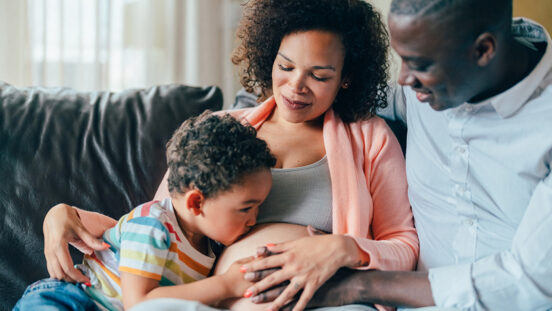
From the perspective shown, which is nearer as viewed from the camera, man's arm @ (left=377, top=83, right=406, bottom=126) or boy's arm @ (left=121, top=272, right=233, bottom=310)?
boy's arm @ (left=121, top=272, right=233, bottom=310)

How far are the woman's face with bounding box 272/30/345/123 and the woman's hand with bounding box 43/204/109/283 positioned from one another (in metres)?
0.59

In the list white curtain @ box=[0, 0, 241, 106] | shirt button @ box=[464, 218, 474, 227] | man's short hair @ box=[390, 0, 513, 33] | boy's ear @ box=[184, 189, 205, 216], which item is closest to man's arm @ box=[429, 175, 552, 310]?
shirt button @ box=[464, 218, 474, 227]

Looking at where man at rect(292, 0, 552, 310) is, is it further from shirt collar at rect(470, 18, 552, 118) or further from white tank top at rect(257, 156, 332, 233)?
white tank top at rect(257, 156, 332, 233)

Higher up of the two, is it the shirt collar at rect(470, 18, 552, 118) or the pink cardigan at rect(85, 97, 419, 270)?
the shirt collar at rect(470, 18, 552, 118)

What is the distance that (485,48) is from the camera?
3.36ft

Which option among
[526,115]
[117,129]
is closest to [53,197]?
[117,129]

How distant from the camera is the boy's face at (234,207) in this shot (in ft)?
3.74

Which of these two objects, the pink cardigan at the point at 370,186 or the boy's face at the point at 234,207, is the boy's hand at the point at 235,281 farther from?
the pink cardigan at the point at 370,186

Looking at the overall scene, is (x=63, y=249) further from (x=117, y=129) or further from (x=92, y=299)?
(x=117, y=129)

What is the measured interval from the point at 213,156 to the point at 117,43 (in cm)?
173

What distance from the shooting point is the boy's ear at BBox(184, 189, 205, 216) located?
1.14 metres

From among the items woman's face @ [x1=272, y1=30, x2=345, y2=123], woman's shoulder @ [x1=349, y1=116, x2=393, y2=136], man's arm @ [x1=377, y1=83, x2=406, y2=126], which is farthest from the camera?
man's arm @ [x1=377, y1=83, x2=406, y2=126]

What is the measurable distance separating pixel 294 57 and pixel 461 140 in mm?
469

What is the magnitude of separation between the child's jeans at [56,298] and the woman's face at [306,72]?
2.21 ft
